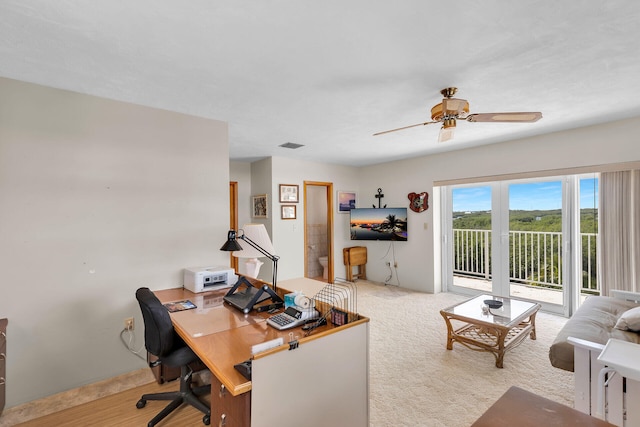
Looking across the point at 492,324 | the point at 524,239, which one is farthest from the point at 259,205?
the point at 524,239

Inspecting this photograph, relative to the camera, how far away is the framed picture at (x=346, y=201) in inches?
227

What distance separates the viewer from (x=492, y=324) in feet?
8.59

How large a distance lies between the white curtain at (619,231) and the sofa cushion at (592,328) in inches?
27.9

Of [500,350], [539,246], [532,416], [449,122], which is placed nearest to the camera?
[532,416]

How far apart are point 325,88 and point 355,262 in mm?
4078

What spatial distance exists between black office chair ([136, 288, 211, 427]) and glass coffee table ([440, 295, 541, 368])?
2350 millimetres

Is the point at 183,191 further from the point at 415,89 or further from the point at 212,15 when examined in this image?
the point at 415,89

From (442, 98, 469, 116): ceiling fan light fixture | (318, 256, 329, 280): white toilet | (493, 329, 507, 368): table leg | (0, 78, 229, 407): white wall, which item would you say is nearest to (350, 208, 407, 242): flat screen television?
(318, 256, 329, 280): white toilet

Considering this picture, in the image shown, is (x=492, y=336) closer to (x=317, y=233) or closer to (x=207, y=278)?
(x=207, y=278)

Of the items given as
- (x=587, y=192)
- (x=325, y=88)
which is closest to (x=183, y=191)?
(x=325, y=88)

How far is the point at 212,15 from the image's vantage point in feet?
4.62

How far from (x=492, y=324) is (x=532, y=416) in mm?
1953

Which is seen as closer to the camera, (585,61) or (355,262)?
(585,61)

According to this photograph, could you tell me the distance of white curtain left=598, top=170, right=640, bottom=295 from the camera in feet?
10.5
